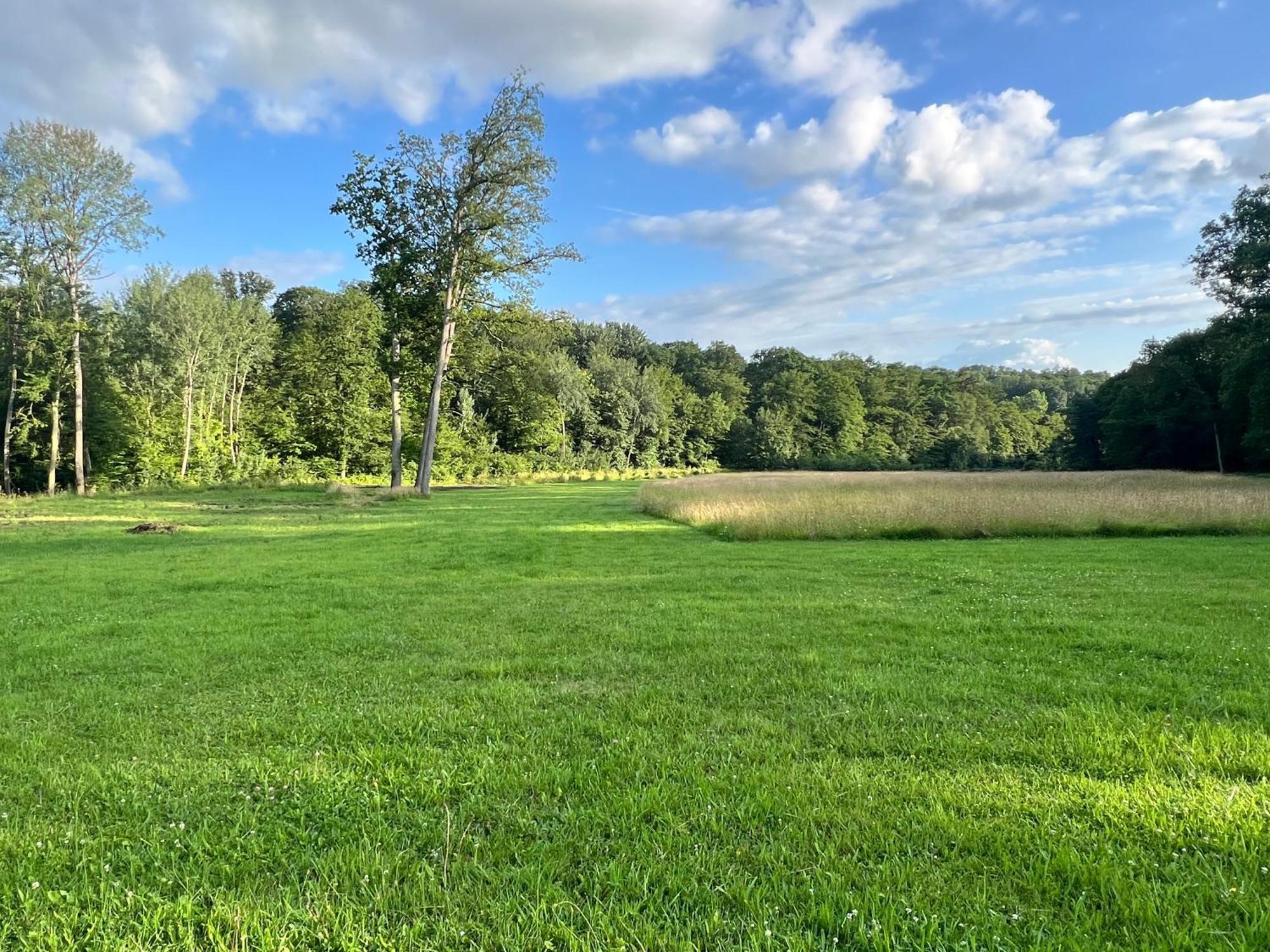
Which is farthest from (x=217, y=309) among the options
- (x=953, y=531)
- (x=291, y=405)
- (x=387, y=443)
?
(x=953, y=531)

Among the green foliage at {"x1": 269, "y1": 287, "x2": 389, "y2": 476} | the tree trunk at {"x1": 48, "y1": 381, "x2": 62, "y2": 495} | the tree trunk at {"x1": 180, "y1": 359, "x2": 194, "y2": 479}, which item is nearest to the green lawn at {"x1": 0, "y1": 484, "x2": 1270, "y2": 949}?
the tree trunk at {"x1": 48, "y1": 381, "x2": 62, "y2": 495}

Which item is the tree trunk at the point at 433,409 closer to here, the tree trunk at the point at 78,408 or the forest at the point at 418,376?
the forest at the point at 418,376

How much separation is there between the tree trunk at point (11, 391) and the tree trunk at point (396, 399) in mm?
16397

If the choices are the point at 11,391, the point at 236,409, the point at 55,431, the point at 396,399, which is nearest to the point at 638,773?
the point at 396,399

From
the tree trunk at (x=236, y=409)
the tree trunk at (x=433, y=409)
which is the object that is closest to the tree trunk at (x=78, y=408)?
the tree trunk at (x=236, y=409)

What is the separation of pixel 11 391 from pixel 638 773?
38.5 metres

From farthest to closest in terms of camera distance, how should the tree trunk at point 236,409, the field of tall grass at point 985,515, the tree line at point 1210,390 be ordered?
the tree trunk at point 236,409
the tree line at point 1210,390
the field of tall grass at point 985,515

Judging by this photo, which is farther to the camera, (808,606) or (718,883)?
(808,606)

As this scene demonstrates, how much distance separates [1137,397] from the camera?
4875cm

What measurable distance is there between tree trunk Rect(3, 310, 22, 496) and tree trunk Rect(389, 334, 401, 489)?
53.8ft

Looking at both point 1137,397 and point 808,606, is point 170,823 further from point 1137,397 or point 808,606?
point 1137,397

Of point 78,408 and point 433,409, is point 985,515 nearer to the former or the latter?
point 433,409

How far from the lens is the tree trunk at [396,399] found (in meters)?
28.4

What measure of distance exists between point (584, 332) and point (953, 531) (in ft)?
238
